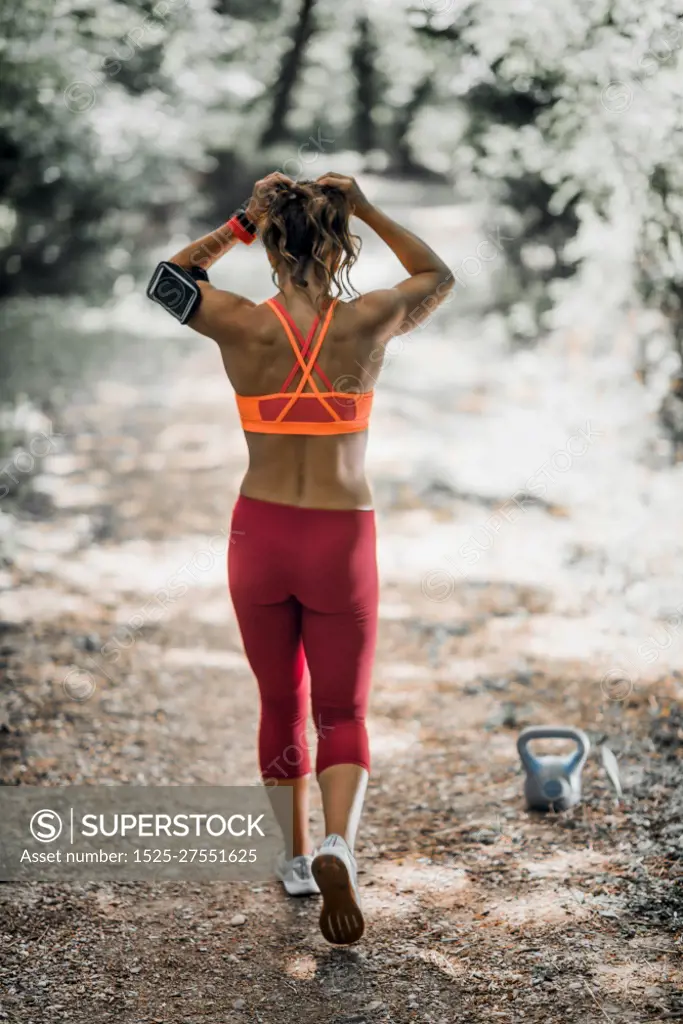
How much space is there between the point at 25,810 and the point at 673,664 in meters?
3.03

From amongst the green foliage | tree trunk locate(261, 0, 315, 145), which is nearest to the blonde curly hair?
the green foliage

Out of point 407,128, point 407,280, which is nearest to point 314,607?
point 407,280

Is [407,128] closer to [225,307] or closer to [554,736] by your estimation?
[554,736]

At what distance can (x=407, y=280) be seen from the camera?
2.91 m

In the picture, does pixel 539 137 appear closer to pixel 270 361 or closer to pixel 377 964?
pixel 270 361

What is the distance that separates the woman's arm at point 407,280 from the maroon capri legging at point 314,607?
565mm

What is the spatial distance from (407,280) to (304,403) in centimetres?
48

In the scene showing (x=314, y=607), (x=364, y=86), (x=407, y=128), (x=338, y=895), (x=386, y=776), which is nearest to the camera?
(x=338, y=895)

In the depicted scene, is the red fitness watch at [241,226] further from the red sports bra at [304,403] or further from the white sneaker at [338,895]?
the white sneaker at [338,895]

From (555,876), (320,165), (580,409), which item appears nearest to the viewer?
(555,876)

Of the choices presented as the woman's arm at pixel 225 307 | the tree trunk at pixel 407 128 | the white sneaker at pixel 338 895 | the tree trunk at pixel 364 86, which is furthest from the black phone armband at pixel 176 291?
the tree trunk at pixel 407 128

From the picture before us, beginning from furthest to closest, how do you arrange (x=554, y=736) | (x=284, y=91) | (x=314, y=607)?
(x=284, y=91), (x=554, y=736), (x=314, y=607)

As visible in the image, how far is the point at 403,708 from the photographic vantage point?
496cm

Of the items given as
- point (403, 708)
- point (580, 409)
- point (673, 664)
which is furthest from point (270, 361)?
point (580, 409)
